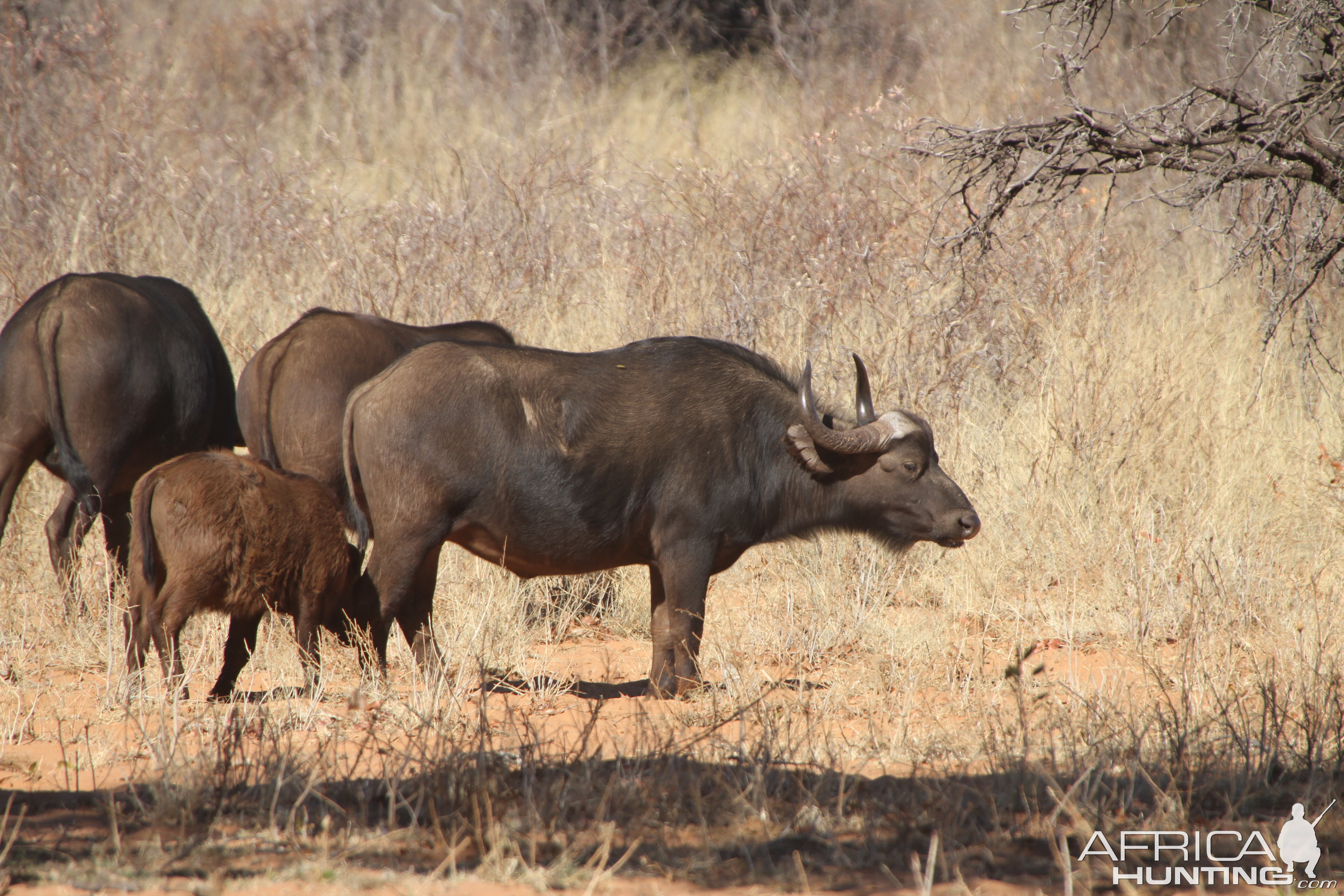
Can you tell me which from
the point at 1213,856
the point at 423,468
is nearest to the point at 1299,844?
the point at 1213,856

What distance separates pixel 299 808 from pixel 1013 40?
16850mm

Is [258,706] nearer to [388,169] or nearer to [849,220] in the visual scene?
[849,220]

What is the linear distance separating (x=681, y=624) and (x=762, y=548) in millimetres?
2862

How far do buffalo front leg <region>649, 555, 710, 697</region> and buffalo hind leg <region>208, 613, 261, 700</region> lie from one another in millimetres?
1936

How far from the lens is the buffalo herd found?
5598 mm

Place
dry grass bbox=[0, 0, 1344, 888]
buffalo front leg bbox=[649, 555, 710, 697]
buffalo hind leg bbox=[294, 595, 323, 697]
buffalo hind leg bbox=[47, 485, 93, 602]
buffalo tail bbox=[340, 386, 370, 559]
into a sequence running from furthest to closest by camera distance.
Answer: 1. buffalo hind leg bbox=[47, 485, 93, 602]
2. buffalo front leg bbox=[649, 555, 710, 697]
3. buffalo tail bbox=[340, 386, 370, 559]
4. buffalo hind leg bbox=[294, 595, 323, 697]
5. dry grass bbox=[0, 0, 1344, 888]

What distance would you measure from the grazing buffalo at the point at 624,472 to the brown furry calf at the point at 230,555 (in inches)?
10.8

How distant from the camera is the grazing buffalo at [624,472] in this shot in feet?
19.0

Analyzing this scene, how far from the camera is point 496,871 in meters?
3.54

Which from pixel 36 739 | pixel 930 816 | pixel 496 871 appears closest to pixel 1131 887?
pixel 930 816

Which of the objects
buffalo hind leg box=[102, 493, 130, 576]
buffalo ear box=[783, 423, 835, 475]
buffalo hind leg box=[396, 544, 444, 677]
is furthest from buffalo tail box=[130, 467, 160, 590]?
buffalo ear box=[783, 423, 835, 475]

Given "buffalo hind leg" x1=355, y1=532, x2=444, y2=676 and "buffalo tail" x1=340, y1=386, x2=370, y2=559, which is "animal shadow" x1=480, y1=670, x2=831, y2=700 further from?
"buffalo tail" x1=340, y1=386, x2=370, y2=559

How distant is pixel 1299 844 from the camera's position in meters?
3.80

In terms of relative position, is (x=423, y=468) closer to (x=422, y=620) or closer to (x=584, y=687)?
(x=422, y=620)
